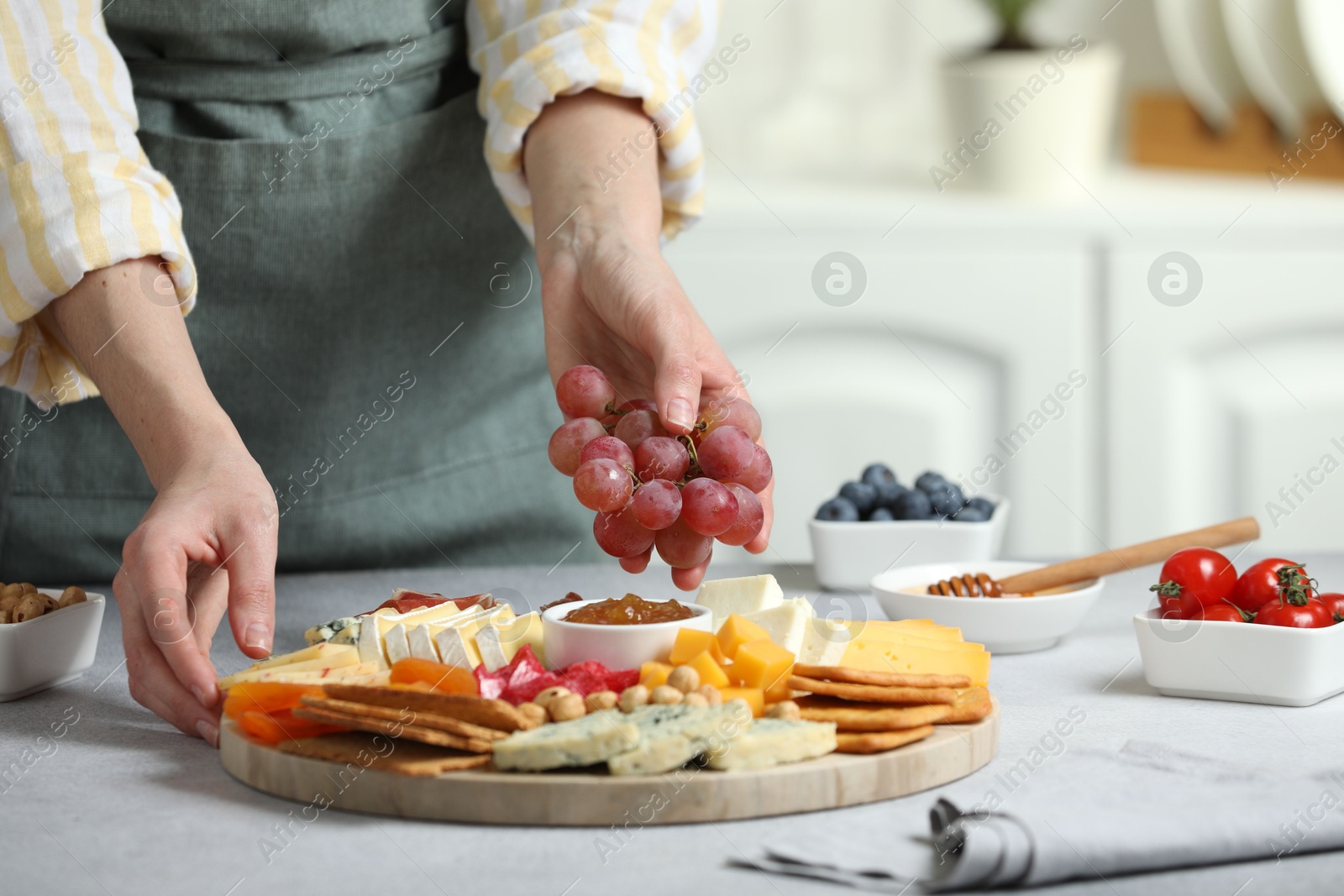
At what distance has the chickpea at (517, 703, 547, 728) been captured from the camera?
78 cm

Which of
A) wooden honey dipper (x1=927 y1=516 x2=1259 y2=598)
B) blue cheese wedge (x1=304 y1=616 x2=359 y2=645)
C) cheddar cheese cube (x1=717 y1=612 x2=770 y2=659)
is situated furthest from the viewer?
wooden honey dipper (x1=927 y1=516 x2=1259 y2=598)

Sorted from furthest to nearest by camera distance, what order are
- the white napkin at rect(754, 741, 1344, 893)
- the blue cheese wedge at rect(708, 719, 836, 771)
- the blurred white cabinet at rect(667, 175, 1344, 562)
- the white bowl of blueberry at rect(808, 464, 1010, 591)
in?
the blurred white cabinet at rect(667, 175, 1344, 562)
the white bowl of blueberry at rect(808, 464, 1010, 591)
the blue cheese wedge at rect(708, 719, 836, 771)
the white napkin at rect(754, 741, 1344, 893)

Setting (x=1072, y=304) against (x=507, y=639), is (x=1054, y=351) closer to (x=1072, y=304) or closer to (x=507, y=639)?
(x=1072, y=304)

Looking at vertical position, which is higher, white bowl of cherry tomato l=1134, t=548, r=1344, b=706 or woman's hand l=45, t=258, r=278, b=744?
woman's hand l=45, t=258, r=278, b=744

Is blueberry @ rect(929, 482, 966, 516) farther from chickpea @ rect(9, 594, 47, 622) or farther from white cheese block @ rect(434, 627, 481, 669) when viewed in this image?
chickpea @ rect(9, 594, 47, 622)

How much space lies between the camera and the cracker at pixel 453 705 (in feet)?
2.54

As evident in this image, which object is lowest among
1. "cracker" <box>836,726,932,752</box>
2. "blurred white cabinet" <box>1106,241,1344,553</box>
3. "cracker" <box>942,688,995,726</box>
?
"cracker" <box>836,726,932,752</box>

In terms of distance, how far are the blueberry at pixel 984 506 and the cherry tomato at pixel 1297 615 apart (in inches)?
16.6

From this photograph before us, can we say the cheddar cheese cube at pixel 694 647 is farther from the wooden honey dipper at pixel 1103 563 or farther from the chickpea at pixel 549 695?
the wooden honey dipper at pixel 1103 563

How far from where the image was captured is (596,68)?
126 centimetres

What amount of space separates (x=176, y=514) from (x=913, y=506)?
2.42 feet

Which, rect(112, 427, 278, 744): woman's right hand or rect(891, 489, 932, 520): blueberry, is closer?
rect(112, 427, 278, 744): woman's right hand

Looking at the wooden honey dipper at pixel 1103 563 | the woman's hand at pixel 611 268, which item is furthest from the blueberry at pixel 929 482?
the woman's hand at pixel 611 268

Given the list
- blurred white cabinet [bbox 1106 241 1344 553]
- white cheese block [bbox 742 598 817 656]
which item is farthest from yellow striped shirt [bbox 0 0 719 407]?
blurred white cabinet [bbox 1106 241 1344 553]
